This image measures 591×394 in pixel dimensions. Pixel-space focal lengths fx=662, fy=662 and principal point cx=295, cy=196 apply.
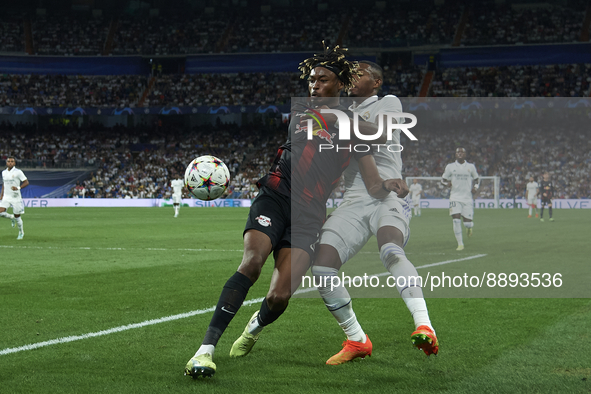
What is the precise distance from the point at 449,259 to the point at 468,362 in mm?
7258

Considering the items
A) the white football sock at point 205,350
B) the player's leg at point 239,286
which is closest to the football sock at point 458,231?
the player's leg at point 239,286

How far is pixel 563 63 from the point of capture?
43.9 m

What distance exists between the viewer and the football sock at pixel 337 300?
15.2 ft

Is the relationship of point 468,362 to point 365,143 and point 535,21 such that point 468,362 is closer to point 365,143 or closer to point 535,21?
point 365,143

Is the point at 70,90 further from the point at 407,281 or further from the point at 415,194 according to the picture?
→ the point at 407,281

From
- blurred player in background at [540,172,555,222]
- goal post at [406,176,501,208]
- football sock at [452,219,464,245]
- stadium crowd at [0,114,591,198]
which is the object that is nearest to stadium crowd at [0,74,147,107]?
stadium crowd at [0,114,591,198]

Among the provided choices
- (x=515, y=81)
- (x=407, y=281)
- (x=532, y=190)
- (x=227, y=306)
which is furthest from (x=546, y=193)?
(x=227, y=306)

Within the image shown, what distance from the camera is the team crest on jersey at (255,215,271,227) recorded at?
173 inches

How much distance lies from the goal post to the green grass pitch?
17995 millimetres

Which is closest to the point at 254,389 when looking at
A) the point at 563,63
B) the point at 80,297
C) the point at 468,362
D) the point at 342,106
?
the point at 468,362

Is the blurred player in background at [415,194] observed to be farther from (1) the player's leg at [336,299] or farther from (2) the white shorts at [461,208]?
(1) the player's leg at [336,299]

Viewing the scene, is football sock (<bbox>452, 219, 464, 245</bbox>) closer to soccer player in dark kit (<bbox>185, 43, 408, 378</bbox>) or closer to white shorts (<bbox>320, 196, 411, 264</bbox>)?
white shorts (<bbox>320, 196, 411, 264</bbox>)

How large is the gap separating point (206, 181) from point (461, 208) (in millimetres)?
9941

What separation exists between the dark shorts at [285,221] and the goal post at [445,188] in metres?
25.2
